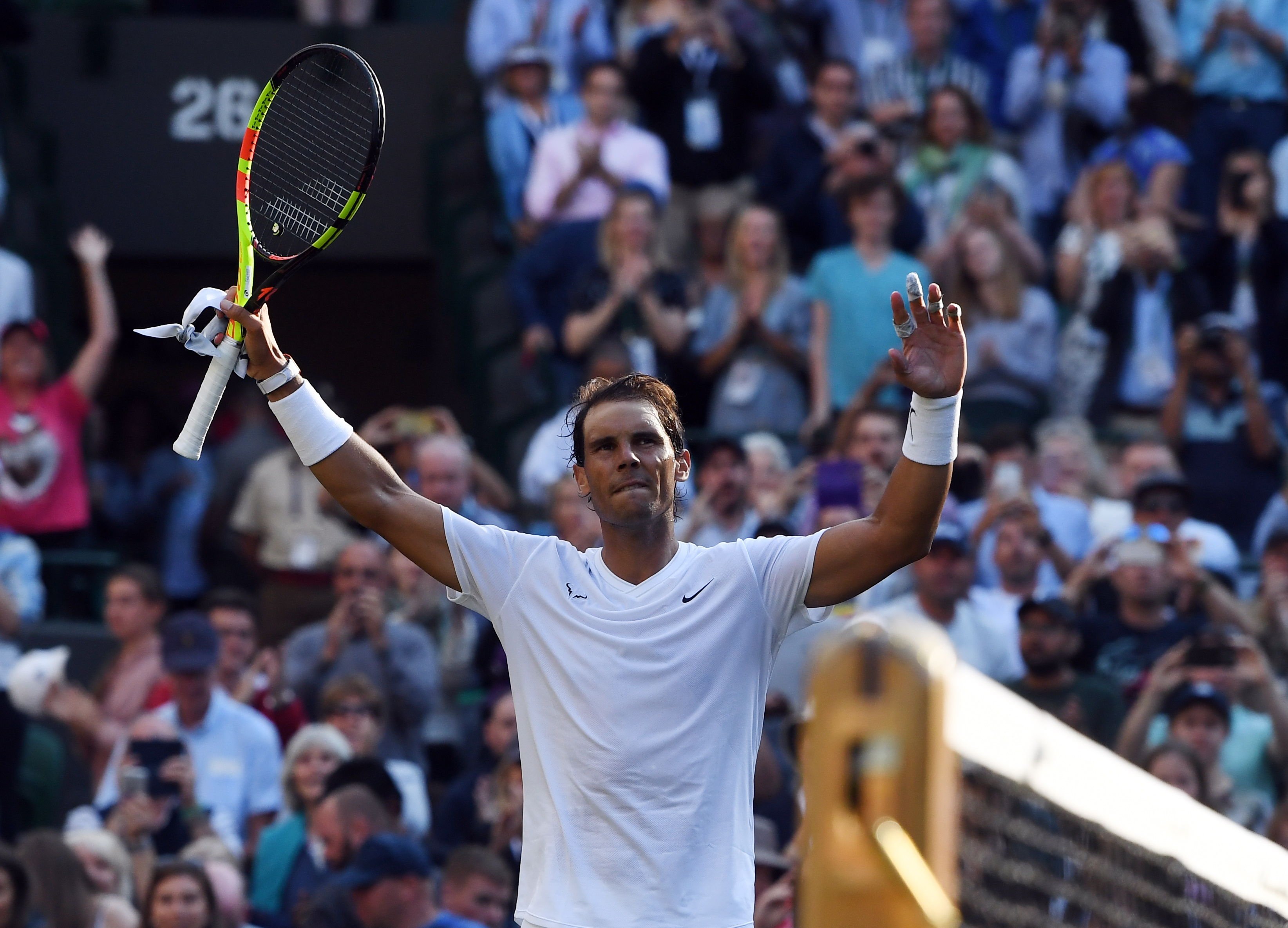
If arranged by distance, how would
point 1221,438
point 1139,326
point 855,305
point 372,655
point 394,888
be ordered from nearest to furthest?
point 394,888
point 372,655
point 1221,438
point 855,305
point 1139,326

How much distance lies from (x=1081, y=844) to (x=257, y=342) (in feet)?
6.42

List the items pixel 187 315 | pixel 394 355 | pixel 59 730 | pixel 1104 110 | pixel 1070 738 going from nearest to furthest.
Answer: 1. pixel 1070 738
2. pixel 187 315
3. pixel 59 730
4. pixel 1104 110
5. pixel 394 355

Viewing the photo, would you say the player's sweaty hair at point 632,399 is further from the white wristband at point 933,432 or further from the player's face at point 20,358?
the player's face at point 20,358

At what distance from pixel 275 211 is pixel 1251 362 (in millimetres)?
6741

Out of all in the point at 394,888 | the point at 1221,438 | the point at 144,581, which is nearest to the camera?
the point at 394,888

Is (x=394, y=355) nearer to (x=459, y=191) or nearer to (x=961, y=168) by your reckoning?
(x=459, y=191)

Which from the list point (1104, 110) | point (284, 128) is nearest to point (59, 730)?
point (284, 128)

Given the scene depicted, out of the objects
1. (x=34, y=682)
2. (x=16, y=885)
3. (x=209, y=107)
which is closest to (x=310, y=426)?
(x=16, y=885)

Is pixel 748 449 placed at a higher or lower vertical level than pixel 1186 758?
higher

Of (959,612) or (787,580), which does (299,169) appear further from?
(959,612)

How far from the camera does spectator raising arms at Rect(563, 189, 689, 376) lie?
10781mm

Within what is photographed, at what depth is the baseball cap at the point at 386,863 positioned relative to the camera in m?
7.02

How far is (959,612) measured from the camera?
8602mm

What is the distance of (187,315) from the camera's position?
4.47 m
